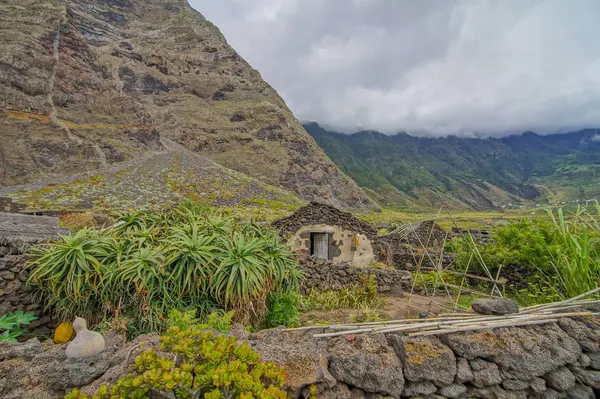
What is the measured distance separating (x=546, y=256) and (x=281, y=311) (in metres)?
7.65

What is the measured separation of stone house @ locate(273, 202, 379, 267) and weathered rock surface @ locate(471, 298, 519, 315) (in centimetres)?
1044

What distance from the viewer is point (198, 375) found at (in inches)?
83.8

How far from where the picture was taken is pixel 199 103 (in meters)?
96.6

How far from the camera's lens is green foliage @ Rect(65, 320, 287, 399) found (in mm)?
2061

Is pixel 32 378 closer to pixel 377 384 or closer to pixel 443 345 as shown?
pixel 377 384

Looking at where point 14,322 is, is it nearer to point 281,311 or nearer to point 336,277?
point 281,311

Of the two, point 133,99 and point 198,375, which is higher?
point 133,99

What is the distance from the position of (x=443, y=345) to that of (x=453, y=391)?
44 centimetres

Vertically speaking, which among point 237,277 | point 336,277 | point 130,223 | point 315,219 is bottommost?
point 336,277

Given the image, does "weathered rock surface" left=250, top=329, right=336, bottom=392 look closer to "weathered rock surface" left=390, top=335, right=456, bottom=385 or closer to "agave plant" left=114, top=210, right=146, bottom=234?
"weathered rock surface" left=390, top=335, right=456, bottom=385

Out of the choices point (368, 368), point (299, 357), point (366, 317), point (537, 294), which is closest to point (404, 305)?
point (366, 317)

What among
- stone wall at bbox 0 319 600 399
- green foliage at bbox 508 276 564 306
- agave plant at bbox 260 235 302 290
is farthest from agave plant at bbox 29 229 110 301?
green foliage at bbox 508 276 564 306

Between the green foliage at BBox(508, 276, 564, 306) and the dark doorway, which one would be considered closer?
the green foliage at BBox(508, 276, 564, 306)

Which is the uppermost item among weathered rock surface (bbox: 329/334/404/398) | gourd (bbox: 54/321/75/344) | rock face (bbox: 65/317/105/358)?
rock face (bbox: 65/317/105/358)
